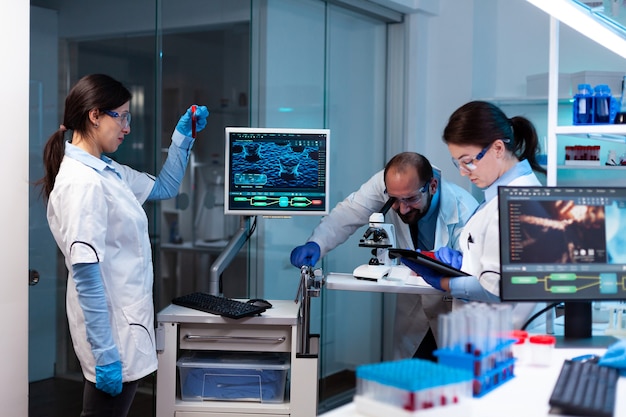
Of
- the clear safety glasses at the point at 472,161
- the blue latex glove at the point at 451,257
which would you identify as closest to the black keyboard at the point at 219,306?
the blue latex glove at the point at 451,257

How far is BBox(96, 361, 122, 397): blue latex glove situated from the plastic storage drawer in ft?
1.72

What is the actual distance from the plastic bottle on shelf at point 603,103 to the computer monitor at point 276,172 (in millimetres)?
1062

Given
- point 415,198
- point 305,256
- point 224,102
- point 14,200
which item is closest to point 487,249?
point 415,198

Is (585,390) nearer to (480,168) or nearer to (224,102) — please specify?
(480,168)

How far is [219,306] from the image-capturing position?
305cm

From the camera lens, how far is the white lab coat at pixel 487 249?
2.46 meters

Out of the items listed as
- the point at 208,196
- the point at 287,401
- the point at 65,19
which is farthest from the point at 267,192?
the point at 208,196

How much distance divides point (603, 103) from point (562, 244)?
0.75 m

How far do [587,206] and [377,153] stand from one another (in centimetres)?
310

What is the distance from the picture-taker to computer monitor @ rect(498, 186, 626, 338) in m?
2.30

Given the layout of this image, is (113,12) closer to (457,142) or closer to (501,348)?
(457,142)

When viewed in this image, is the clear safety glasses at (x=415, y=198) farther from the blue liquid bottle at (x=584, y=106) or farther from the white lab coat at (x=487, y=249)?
the blue liquid bottle at (x=584, y=106)

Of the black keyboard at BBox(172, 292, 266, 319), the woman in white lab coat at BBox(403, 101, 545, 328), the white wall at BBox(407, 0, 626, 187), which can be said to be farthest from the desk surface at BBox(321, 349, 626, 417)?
the white wall at BBox(407, 0, 626, 187)

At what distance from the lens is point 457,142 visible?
276 cm
